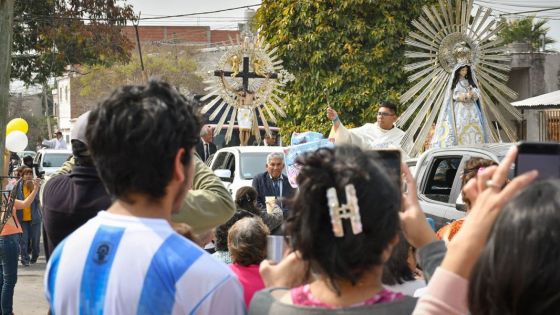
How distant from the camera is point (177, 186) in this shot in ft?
8.88

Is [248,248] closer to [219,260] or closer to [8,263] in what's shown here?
[219,260]

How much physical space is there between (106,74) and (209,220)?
184 ft

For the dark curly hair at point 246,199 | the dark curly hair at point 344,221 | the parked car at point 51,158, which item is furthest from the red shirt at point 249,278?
the parked car at point 51,158

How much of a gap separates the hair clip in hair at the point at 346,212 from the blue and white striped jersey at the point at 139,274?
0.36 m

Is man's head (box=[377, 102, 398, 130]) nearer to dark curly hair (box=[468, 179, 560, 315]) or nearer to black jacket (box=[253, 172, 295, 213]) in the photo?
black jacket (box=[253, 172, 295, 213])

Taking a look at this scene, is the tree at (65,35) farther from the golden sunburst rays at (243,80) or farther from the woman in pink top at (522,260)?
the woman in pink top at (522,260)

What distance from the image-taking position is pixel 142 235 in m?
2.62

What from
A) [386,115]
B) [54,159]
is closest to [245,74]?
[386,115]

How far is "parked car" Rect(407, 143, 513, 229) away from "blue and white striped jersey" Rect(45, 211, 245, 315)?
6.44 metres

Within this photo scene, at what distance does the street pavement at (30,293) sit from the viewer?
10.4m

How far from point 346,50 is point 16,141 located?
838cm

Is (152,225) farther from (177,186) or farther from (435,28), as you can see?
(435,28)

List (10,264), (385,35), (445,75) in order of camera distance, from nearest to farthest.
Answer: (10,264), (445,75), (385,35)

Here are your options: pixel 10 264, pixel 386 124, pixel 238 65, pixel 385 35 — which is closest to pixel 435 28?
pixel 238 65
